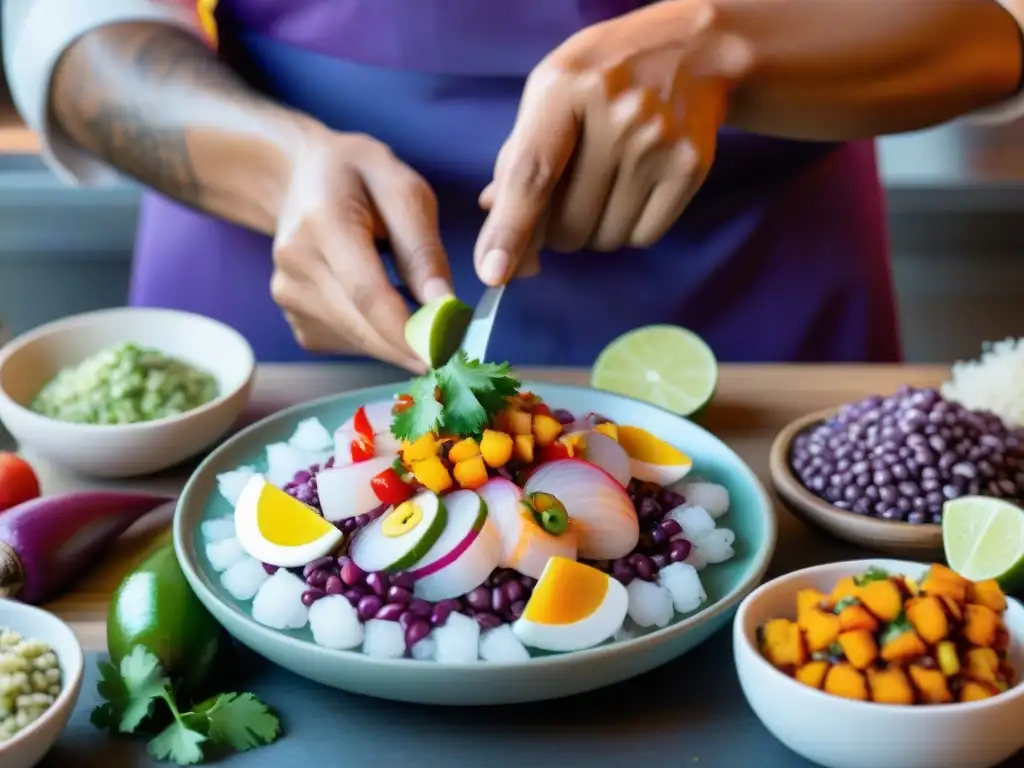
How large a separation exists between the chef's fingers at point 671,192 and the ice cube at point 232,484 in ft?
1.94

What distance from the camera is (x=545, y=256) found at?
1.81 meters

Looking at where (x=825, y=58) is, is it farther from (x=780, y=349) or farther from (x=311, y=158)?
(x=311, y=158)

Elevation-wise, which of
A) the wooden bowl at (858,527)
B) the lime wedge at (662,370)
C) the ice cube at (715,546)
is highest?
the ice cube at (715,546)

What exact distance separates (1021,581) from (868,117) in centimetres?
78

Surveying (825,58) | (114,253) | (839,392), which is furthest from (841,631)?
(114,253)

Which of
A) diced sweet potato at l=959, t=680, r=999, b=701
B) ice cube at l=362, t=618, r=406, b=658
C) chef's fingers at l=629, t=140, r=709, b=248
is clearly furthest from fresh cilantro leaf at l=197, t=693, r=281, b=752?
chef's fingers at l=629, t=140, r=709, b=248

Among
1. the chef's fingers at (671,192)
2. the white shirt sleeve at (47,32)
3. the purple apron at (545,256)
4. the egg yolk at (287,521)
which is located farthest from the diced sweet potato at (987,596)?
the white shirt sleeve at (47,32)

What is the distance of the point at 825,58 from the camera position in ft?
5.06

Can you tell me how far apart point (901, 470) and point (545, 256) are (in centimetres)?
77

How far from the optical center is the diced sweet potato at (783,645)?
89 centimetres

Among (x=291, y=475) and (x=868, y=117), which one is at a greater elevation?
(x=868, y=117)

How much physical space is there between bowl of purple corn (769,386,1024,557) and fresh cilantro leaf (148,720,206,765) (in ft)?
2.08

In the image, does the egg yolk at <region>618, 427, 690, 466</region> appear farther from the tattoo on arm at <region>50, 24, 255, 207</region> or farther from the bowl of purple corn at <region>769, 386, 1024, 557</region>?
the tattoo on arm at <region>50, 24, 255, 207</region>

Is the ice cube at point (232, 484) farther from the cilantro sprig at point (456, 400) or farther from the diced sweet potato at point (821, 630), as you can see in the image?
the diced sweet potato at point (821, 630)
